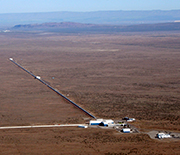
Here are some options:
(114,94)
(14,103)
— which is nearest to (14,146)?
(14,103)

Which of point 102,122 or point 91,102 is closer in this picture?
point 102,122

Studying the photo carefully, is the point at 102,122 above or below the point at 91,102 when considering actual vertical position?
below

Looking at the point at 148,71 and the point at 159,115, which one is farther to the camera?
the point at 148,71

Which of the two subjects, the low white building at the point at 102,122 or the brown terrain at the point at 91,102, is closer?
the brown terrain at the point at 91,102

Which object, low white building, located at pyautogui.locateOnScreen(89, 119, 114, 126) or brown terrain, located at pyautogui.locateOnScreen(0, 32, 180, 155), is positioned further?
low white building, located at pyautogui.locateOnScreen(89, 119, 114, 126)

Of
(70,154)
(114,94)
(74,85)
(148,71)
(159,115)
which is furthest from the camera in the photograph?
(148,71)

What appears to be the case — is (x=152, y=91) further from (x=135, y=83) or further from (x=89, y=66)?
(x=89, y=66)

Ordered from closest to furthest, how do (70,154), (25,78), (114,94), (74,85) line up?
(70,154), (114,94), (74,85), (25,78)

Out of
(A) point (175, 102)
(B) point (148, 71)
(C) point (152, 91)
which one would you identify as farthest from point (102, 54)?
(A) point (175, 102)
